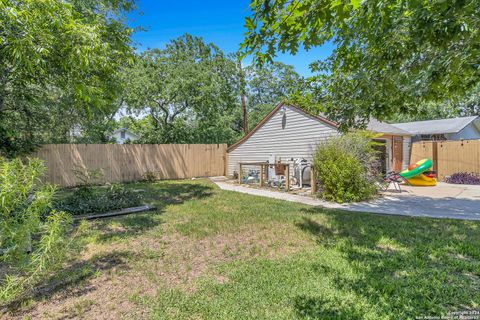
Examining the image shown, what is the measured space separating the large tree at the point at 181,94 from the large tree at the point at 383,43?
36.4ft

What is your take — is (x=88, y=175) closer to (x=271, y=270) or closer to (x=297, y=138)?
(x=271, y=270)

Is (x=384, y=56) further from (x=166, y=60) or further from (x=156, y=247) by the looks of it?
(x=166, y=60)

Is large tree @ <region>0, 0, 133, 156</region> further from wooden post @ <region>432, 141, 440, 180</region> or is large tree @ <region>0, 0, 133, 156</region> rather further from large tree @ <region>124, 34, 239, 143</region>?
wooden post @ <region>432, 141, 440, 180</region>

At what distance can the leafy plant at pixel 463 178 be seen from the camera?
33.4ft

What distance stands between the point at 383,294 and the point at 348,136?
578 cm

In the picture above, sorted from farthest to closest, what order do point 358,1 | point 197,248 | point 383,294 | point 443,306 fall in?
point 197,248, point 383,294, point 443,306, point 358,1

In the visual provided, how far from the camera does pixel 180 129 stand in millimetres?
16453

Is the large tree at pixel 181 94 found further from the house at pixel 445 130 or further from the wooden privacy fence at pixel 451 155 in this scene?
the house at pixel 445 130

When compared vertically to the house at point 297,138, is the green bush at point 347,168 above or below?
below

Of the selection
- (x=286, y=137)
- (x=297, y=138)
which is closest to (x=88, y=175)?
(x=286, y=137)

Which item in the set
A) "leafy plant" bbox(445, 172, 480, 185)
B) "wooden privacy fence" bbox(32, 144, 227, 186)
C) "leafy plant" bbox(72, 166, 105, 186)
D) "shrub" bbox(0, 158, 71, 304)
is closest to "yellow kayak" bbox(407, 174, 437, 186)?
"leafy plant" bbox(445, 172, 480, 185)

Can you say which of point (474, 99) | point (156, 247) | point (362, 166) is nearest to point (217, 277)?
point (156, 247)

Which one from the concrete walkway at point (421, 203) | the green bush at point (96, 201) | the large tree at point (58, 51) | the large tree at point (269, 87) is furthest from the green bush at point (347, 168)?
the large tree at point (269, 87)

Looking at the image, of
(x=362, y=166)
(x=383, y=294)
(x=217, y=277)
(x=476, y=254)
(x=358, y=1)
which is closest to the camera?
(x=358, y=1)
